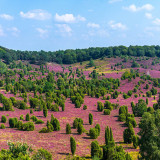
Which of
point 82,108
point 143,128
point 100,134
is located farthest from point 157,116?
point 82,108

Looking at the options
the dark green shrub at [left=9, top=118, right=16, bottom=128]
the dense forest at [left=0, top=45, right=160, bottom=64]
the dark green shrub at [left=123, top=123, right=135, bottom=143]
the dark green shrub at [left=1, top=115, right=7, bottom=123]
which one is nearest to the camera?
the dark green shrub at [left=123, top=123, right=135, bottom=143]

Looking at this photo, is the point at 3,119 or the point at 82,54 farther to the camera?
the point at 82,54

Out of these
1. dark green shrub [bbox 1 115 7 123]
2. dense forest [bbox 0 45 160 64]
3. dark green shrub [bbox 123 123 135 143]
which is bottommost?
dark green shrub [bbox 123 123 135 143]

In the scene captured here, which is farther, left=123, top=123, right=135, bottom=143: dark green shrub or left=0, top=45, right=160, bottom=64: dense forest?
left=0, top=45, right=160, bottom=64: dense forest

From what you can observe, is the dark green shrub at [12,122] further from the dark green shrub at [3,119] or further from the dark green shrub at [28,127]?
the dark green shrub at [28,127]

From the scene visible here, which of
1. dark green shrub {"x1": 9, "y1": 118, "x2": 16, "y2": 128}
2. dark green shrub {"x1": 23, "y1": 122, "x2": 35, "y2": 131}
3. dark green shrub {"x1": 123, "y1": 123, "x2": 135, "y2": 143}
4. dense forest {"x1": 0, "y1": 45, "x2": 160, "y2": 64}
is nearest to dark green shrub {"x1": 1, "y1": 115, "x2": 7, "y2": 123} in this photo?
dark green shrub {"x1": 9, "y1": 118, "x2": 16, "y2": 128}

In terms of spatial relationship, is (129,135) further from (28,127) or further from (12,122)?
(12,122)

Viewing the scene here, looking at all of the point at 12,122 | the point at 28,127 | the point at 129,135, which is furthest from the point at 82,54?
the point at 129,135

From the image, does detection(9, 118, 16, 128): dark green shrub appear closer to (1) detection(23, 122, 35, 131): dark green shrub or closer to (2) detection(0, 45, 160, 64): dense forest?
(1) detection(23, 122, 35, 131): dark green shrub

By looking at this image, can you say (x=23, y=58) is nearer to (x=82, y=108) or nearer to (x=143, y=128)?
→ (x=82, y=108)

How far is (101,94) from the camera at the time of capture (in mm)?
65875

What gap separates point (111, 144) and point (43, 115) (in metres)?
23.0

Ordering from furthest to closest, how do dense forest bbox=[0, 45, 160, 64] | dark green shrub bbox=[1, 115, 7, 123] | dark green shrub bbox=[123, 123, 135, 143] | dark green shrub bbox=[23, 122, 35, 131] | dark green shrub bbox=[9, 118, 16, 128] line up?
dense forest bbox=[0, 45, 160, 64], dark green shrub bbox=[1, 115, 7, 123], dark green shrub bbox=[9, 118, 16, 128], dark green shrub bbox=[23, 122, 35, 131], dark green shrub bbox=[123, 123, 135, 143]

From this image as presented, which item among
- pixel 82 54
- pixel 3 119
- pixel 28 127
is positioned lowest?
pixel 28 127
